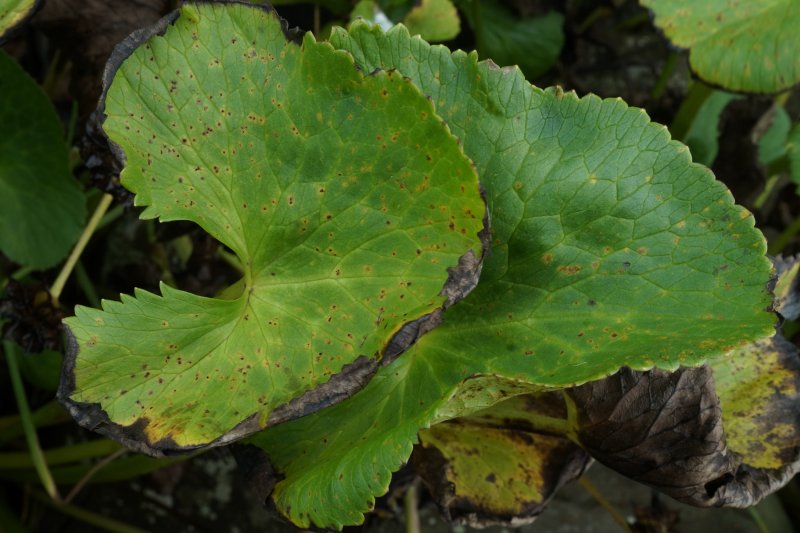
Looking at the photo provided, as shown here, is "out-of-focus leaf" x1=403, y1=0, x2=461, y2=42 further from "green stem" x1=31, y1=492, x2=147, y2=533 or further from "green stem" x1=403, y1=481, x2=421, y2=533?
"green stem" x1=31, y1=492, x2=147, y2=533

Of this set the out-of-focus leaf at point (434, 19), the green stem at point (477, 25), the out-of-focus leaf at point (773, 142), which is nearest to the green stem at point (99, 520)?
the out-of-focus leaf at point (434, 19)

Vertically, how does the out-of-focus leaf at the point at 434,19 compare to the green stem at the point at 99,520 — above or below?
above

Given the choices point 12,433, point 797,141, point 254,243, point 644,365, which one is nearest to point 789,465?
point 644,365

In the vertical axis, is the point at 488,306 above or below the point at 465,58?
below

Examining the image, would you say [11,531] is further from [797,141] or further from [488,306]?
[797,141]

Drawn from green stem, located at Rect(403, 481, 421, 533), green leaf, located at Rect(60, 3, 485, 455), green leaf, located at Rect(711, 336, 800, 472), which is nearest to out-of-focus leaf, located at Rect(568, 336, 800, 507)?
green leaf, located at Rect(711, 336, 800, 472)

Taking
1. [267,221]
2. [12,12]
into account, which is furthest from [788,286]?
[12,12]

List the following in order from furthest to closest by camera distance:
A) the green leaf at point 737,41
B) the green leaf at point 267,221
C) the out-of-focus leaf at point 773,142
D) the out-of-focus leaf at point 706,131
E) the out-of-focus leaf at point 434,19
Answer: the out-of-focus leaf at point 773,142 → the out-of-focus leaf at point 706,131 → the out-of-focus leaf at point 434,19 → the green leaf at point 737,41 → the green leaf at point 267,221

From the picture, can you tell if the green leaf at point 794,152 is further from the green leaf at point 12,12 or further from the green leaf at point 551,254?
the green leaf at point 12,12
